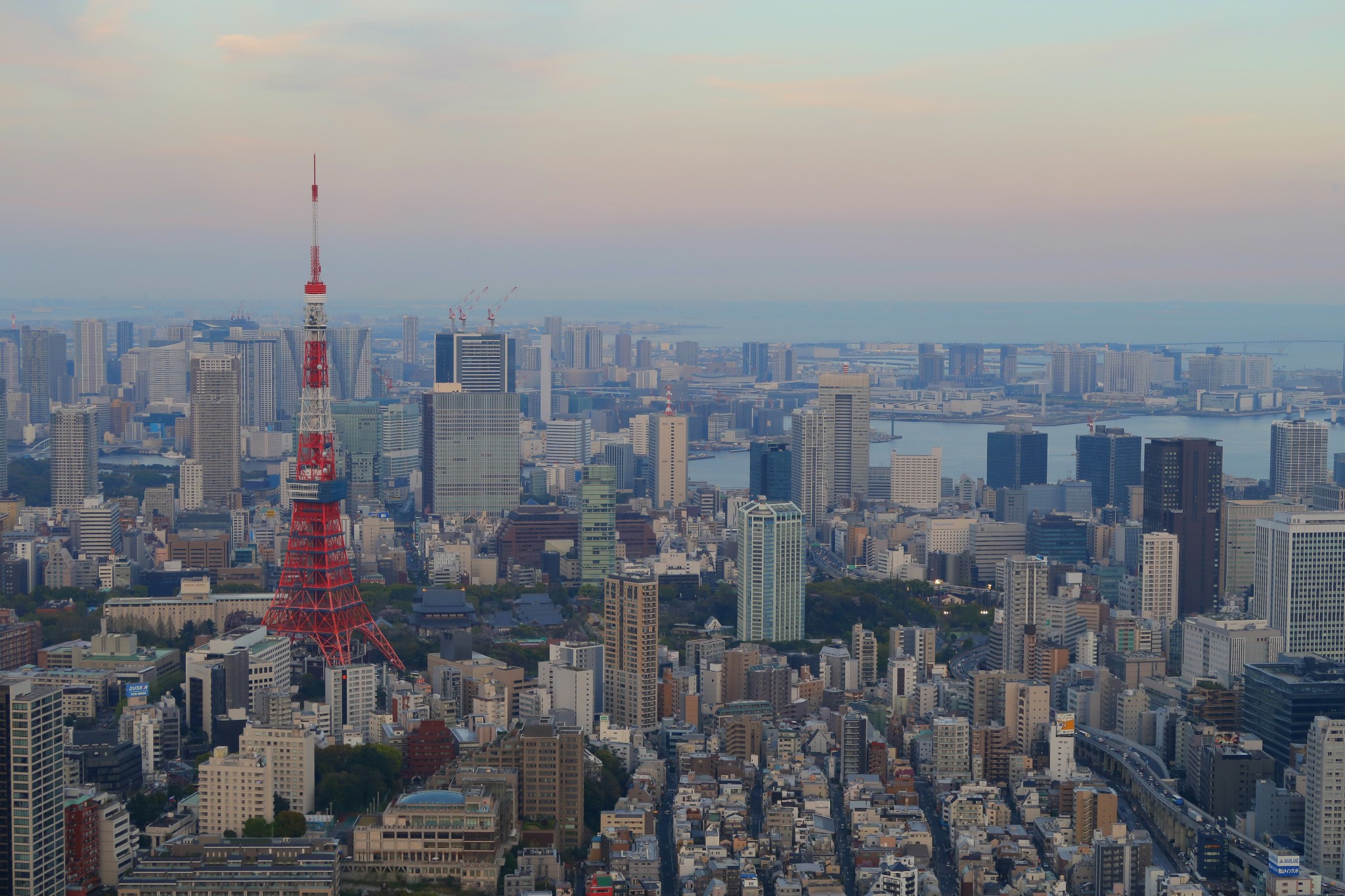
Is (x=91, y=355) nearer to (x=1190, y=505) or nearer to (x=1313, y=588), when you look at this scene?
(x=1190, y=505)

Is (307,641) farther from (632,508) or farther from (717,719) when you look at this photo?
(632,508)

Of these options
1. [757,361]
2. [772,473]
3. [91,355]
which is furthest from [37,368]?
[757,361]

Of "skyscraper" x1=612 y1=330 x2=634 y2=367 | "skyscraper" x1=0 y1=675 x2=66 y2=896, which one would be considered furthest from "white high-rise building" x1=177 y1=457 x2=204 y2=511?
"skyscraper" x1=612 y1=330 x2=634 y2=367

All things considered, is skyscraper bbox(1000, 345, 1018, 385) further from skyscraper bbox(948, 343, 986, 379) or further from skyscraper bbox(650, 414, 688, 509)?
skyscraper bbox(650, 414, 688, 509)

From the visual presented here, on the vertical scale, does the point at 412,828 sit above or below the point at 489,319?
below

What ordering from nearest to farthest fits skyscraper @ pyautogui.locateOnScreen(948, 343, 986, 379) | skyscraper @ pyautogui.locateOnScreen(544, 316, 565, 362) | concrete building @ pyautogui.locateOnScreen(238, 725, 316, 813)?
1. concrete building @ pyautogui.locateOnScreen(238, 725, 316, 813)
2. skyscraper @ pyautogui.locateOnScreen(544, 316, 565, 362)
3. skyscraper @ pyautogui.locateOnScreen(948, 343, 986, 379)

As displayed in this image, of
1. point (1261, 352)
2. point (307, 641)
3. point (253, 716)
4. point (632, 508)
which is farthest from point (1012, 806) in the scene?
point (1261, 352)

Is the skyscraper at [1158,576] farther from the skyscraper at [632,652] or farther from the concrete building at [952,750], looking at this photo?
the concrete building at [952,750]
